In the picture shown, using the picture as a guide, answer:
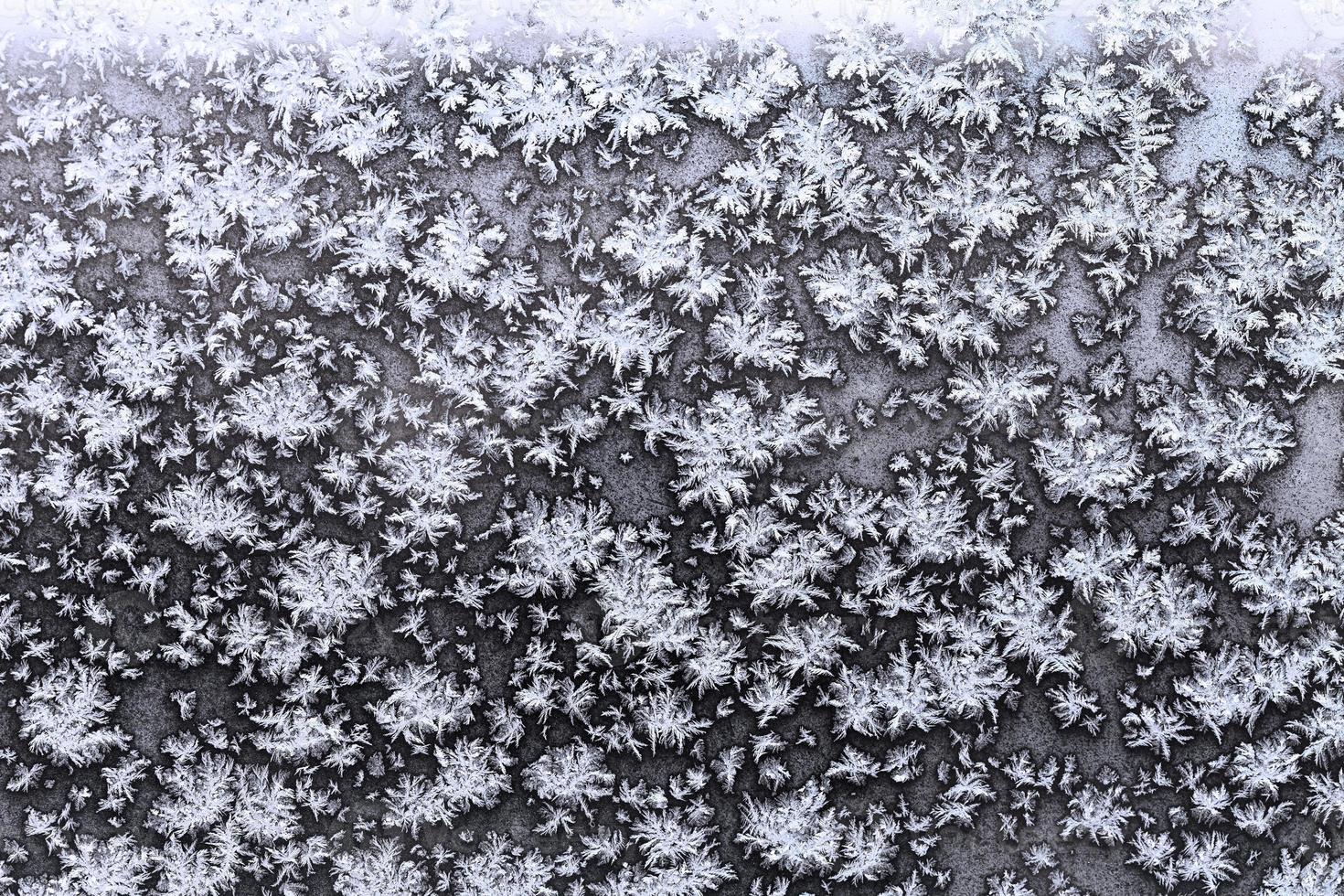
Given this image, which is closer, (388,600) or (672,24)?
(388,600)

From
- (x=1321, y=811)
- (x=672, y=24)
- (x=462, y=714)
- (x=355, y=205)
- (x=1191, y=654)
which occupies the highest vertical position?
(x=672, y=24)

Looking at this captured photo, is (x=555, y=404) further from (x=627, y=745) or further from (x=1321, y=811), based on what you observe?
(x=1321, y=811)

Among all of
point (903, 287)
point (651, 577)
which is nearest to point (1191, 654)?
point (903, 287)

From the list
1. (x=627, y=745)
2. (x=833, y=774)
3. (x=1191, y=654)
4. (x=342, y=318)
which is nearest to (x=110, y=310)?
(x=342, y=318)

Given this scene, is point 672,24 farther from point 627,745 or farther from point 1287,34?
point 627,745

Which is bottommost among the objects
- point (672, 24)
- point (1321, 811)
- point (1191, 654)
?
point (1321, 811)

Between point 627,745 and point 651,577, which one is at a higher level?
point 651,577
